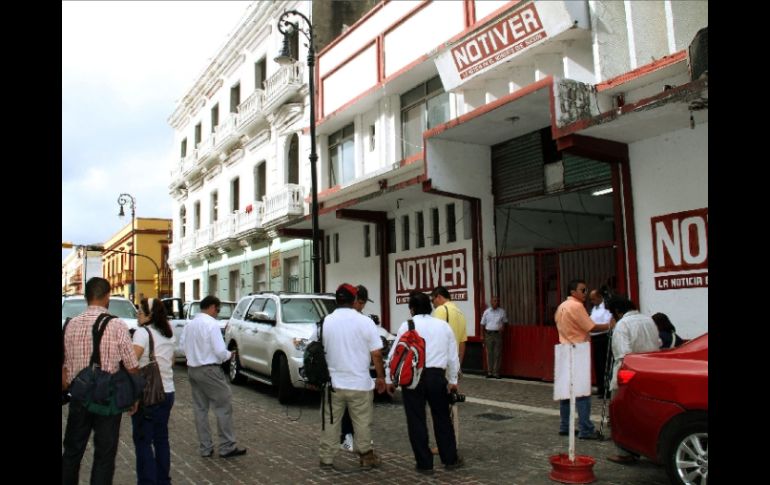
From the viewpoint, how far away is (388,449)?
7.26 metres

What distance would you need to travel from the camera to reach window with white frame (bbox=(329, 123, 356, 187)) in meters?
19.6

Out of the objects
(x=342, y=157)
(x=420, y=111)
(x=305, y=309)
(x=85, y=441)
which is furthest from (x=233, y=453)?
(x=342, y=157)

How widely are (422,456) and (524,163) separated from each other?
28.3 feet

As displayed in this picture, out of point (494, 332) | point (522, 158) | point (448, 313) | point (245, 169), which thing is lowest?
point (494, 332)

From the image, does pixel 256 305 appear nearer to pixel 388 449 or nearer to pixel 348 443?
pixel 388 449

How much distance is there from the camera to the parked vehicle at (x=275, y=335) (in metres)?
10.6

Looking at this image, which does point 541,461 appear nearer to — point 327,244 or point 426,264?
point 426,264

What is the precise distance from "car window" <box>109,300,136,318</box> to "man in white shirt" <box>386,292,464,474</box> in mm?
10799

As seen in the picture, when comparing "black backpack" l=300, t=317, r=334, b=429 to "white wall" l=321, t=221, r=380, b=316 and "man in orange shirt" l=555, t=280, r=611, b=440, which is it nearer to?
"man in orange shirt" l=555, t=280, r=611, b=440

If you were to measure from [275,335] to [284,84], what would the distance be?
1288 cm
